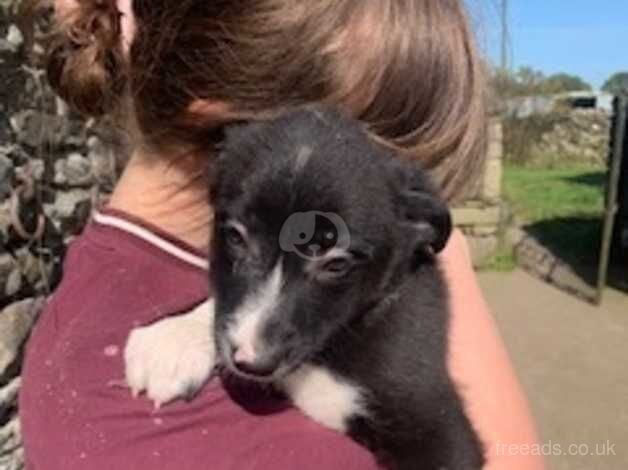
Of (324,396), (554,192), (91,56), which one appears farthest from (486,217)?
(324,396)

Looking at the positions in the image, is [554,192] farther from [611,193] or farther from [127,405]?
[127,405]

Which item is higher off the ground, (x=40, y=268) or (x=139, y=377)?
(x=139, y=377)

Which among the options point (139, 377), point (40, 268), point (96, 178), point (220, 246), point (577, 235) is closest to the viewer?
point (139, 377)

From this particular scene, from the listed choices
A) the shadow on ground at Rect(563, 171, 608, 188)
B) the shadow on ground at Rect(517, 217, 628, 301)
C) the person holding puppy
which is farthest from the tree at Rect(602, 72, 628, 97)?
the person holding puppy

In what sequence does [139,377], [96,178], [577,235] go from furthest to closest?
1. [577,235]
2. [96,178]
3. [139,377]

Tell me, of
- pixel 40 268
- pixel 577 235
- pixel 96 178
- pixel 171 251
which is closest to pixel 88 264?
pixel 171 251

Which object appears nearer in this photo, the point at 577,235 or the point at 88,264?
the point at 88,264

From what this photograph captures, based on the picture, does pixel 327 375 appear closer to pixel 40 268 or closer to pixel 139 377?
pixel 139 377
